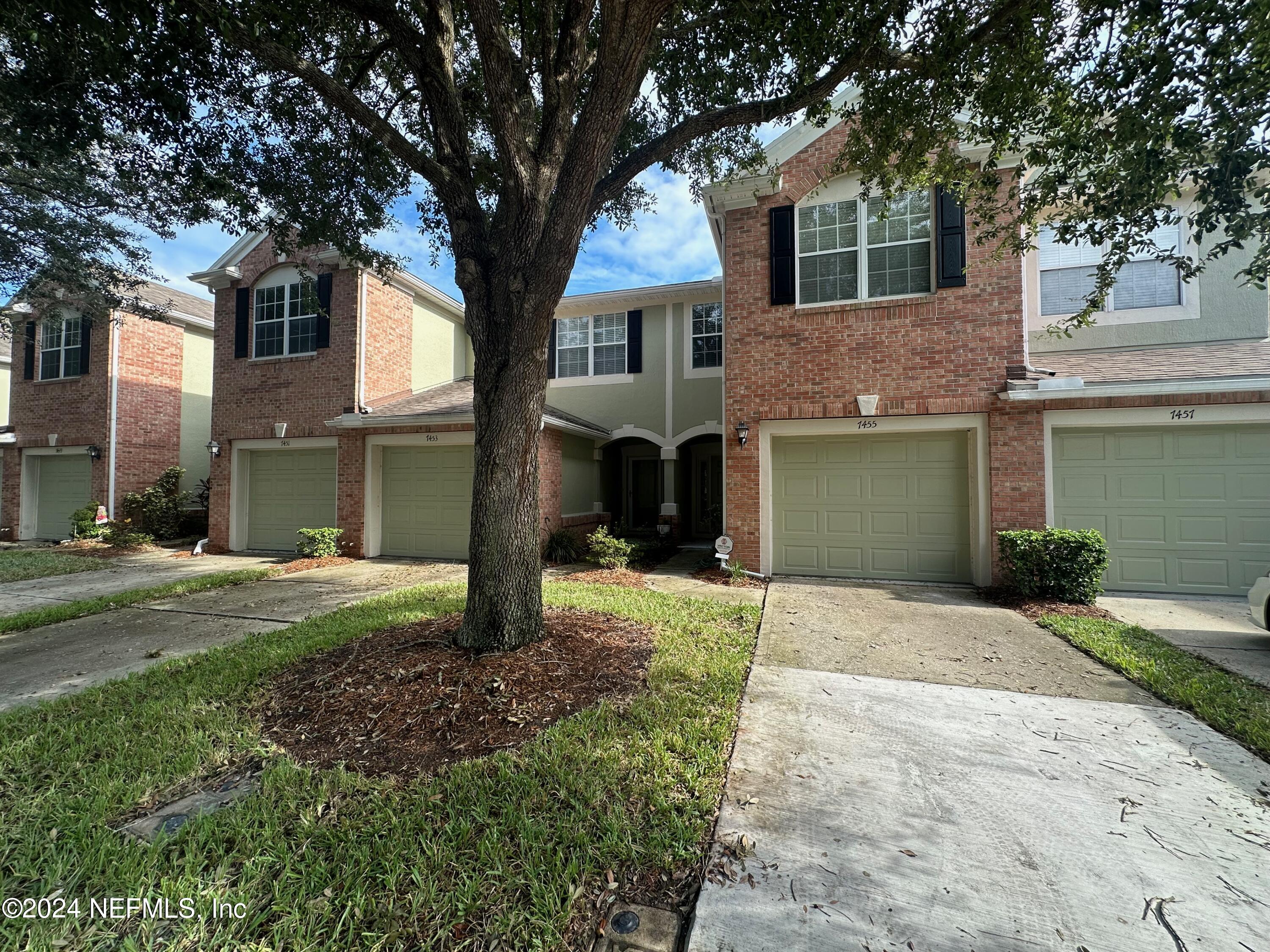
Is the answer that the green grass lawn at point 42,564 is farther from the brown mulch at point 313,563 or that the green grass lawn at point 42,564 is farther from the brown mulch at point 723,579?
the brown mulch at point 723,579

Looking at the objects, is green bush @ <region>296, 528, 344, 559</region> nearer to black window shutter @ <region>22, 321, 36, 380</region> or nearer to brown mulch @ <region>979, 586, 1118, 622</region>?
black window shutter @ <region>22, 321, 36, 380</region>

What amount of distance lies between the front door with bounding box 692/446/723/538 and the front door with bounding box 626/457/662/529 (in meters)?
1.07

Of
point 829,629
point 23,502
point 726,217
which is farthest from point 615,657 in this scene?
point 23,502

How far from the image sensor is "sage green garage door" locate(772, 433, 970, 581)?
769 centimetres

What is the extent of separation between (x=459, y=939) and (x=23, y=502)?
19.8 meters

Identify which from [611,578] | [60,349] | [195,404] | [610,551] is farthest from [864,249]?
[60,349]

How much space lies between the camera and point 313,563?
9.59 m

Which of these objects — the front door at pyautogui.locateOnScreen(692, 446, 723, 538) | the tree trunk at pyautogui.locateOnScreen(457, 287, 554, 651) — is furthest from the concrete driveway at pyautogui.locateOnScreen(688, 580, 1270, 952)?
the front door at pyautogui.locateOnScreen(692, 446, 723, 538)

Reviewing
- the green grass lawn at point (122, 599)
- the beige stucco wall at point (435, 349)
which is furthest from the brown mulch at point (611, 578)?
the beige stucco wall at point (435, 349)

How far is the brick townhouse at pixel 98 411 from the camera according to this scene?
12617mm

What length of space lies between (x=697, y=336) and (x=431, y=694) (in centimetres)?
1035

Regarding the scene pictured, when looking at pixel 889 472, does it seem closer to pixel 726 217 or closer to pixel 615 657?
pixel 726 217

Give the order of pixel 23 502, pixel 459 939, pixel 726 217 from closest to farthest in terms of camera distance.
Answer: pixel 459 939
pixel 726 217
pixel 23 502

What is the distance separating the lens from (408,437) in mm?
10195
